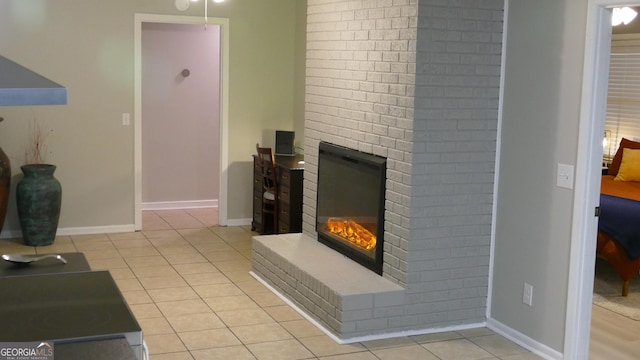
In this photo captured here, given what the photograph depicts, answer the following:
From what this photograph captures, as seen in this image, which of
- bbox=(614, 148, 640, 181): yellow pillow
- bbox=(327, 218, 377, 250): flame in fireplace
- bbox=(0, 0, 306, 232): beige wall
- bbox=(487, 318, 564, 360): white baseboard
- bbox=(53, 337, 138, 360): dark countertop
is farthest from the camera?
bbox=(614, 148, 640, 181): yellow pillow

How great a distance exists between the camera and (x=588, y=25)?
4.12 metres

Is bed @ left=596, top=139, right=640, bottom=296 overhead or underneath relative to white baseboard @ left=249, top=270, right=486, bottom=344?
overhead

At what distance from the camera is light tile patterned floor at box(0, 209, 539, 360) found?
14.9 feet

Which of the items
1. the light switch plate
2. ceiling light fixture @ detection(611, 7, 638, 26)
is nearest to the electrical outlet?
the light switch plate

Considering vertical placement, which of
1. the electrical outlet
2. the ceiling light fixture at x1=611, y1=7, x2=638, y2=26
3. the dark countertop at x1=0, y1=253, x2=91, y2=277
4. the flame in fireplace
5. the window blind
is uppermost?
the ceiling light fixture at x1=611, y1=7, x2=638, y2=26

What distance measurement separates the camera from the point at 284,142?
300 inches

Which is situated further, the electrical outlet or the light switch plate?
the electrical outlet

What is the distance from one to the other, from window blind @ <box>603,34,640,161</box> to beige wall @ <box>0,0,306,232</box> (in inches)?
131

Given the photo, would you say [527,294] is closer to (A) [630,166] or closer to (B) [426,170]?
(B) [426,170]

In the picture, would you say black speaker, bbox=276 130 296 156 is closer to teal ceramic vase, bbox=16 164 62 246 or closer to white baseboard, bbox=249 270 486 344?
teal ceramic vase, bbox=16 164 62 246

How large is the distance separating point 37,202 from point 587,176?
4.57m

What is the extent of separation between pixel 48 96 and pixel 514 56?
333 cm

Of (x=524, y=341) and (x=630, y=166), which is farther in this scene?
(x=630, y=166)

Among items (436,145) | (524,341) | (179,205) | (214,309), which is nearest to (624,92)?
(436,145)
